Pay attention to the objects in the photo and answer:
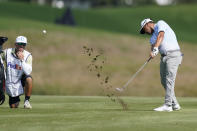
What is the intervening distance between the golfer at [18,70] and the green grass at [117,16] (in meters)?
49.0

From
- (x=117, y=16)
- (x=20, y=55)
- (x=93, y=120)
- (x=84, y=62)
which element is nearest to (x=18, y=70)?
(x=20, y=55)

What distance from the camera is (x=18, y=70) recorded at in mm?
17312

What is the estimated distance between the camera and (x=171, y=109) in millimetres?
16297

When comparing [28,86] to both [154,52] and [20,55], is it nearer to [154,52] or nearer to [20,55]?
[20,55]

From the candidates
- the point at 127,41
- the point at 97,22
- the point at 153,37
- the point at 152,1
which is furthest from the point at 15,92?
the point at 152,1

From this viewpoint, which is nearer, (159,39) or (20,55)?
(159,39)

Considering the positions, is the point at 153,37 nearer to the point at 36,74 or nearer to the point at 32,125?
the point at 32,125

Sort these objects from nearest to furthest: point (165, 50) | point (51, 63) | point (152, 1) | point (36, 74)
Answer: point (165, 50) < point (36, 74) < point (51, 63) < point (152, 1)

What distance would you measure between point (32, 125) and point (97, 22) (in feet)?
189

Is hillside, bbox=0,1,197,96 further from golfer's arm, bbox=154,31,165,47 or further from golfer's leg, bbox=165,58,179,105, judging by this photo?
golfer's arm, bbox=154,31,165,47

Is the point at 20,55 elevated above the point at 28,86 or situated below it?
above

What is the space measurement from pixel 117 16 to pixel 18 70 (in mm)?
58186

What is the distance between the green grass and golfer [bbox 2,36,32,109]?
4902 centimetres

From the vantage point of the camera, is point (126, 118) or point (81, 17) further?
point (81, 17)
